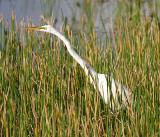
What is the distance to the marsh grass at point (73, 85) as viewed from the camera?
284cm

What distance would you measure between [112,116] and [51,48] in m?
1.13

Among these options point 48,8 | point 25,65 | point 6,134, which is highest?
point 48,8

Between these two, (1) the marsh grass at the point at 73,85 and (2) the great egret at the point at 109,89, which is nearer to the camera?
(1) the marsh grass at the point at 73,85

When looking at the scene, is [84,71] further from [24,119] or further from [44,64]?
[24,119]

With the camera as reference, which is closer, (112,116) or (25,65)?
(112,116)

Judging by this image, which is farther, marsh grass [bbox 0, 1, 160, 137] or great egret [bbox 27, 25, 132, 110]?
great egret [bbox 27, 25, 132, 110]

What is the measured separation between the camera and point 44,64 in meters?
3.81

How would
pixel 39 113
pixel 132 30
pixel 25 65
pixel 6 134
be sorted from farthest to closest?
pixel 132 30 → pixel 25 65 → pixel 39 113 → pixel 6 134

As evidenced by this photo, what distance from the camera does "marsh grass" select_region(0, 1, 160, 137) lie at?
2.84m

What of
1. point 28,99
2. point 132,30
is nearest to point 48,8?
point 132,30

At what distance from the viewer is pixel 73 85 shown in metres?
3.56

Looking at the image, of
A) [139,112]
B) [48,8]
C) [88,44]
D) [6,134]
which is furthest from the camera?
[48,8]

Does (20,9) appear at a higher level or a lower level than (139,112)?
higher

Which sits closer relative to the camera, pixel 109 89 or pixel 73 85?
pixel 109 89
